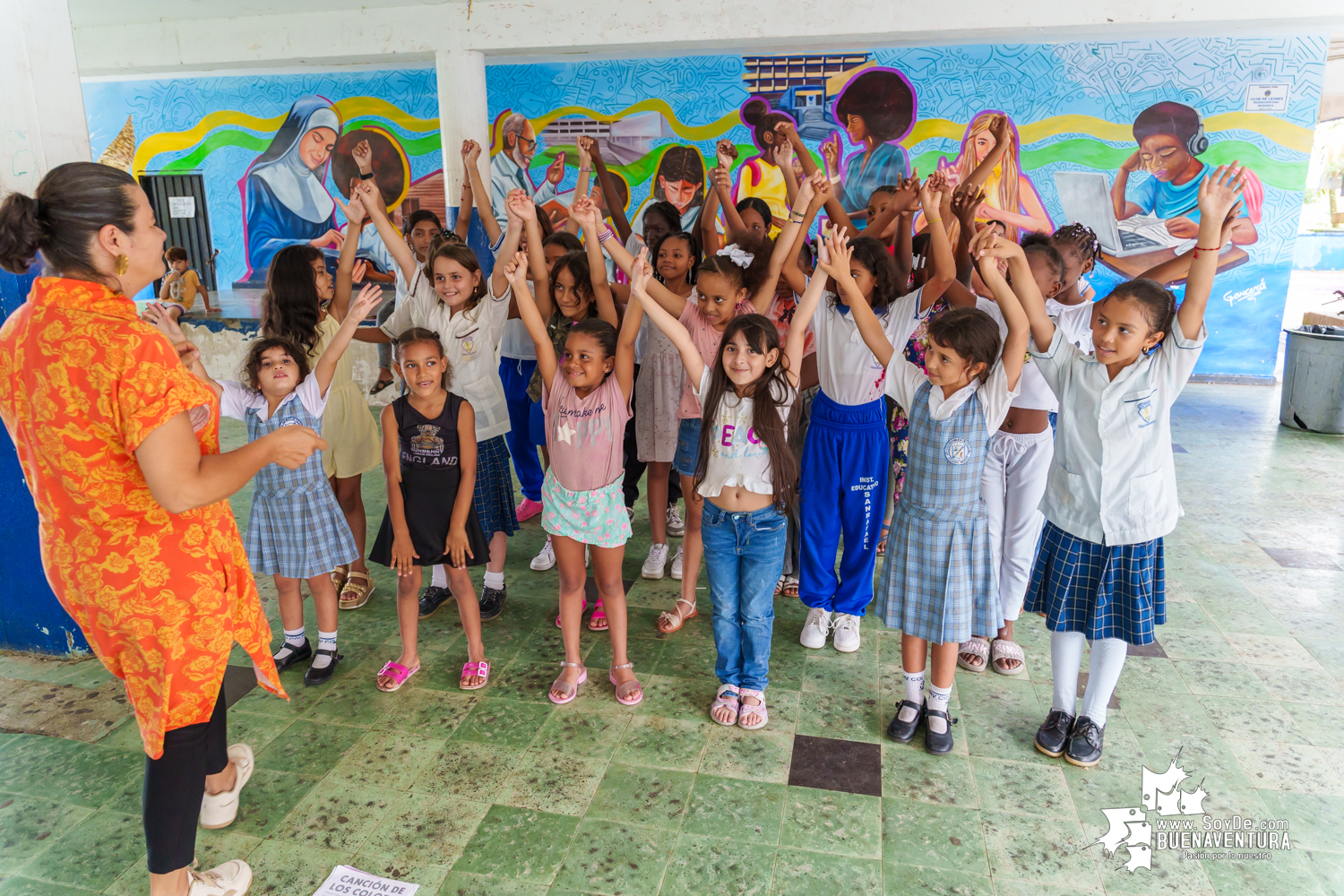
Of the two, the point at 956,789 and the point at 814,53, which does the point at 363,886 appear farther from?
the point at 814,53

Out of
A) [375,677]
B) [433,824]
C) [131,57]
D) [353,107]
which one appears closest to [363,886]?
[433,824]

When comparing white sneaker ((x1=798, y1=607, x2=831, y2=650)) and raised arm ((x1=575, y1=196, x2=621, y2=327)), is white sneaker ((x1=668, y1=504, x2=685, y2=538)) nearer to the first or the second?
white sneaker ((x1=798, y1=607, x2=831, y2=650))

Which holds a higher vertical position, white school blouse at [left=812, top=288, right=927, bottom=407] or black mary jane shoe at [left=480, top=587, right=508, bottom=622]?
white school blouse at [left=812, top=288, right=927, bottom=407]

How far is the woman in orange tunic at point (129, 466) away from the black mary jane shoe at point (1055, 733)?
2.23m

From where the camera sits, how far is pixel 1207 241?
84.0 inches

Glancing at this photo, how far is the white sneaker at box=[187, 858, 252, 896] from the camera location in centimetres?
189

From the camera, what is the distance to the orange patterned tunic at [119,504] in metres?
1.55

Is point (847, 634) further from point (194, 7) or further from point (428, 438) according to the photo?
point (194, 7)

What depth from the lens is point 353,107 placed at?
8.61m

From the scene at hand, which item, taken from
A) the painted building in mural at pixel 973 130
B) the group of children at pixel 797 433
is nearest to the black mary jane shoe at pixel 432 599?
the group of children at pixel 797 433

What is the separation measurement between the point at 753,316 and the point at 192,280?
7635mm

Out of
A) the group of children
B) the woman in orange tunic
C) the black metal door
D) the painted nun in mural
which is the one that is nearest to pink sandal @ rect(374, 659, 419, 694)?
the group of children

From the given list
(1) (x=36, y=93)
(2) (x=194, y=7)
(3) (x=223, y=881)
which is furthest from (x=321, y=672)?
(2) (x=194, y=7)

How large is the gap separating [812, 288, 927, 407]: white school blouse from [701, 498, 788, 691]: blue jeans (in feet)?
2.01
